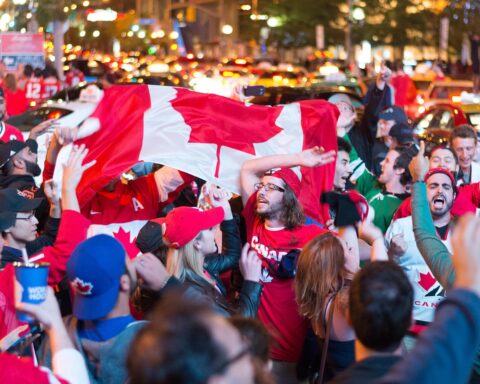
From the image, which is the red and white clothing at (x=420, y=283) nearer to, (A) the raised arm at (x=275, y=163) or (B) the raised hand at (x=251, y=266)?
(A) the raised arm at (x=275, y=163)

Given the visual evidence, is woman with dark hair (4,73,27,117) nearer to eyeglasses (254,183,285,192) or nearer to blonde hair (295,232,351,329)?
eyeglasses (254,183,285,192)

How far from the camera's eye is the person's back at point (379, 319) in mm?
3635

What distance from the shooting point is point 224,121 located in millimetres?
8508

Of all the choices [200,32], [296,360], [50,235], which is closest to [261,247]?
[296,360]

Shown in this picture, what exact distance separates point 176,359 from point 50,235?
423 cm

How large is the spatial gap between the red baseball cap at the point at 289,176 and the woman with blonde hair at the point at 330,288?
1222mm

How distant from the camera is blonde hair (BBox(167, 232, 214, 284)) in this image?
5.77m

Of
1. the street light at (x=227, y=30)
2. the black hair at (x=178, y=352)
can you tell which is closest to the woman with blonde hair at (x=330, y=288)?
the black hair at (x=178, y=352)

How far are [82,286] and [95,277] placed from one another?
0.06m

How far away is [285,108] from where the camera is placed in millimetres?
8727

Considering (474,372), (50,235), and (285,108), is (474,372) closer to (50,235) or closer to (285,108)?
(50,235)

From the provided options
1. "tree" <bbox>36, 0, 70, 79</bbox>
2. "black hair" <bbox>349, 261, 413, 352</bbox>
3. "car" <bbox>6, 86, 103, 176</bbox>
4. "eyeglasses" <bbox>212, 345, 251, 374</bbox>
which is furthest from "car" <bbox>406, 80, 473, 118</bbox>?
"eyeglasses" <bbox>212, 345, 251, 374</bbox>

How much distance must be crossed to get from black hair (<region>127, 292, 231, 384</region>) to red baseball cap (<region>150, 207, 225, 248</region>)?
9.80 feet

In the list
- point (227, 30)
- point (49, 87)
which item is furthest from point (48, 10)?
point (227, 30)
